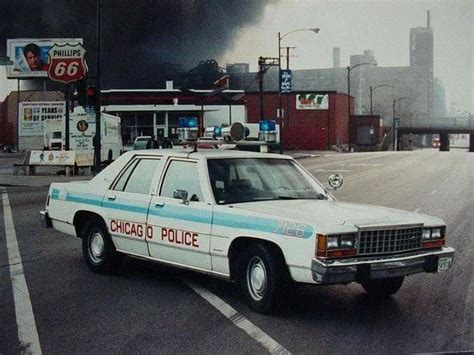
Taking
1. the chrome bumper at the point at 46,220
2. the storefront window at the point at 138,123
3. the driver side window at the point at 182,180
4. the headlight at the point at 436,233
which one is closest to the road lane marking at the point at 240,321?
the driver side window at the point at 182,180

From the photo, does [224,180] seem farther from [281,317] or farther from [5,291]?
[5,291]

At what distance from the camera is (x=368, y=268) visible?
5.55 meters

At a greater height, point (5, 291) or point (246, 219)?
point (246, 219)

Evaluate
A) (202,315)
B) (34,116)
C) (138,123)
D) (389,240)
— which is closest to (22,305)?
(202,315)

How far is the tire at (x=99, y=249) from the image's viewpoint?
25.3 feet

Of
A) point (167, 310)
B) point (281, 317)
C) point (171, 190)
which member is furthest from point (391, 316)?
point (171, 190)

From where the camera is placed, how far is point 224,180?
6.71 meters

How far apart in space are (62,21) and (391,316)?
99758 mm

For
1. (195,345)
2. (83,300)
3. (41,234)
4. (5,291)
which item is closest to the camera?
(195,345)

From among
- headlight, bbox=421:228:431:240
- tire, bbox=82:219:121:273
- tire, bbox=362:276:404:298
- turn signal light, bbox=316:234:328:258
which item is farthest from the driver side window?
headlight, bbox=421:228:431:240

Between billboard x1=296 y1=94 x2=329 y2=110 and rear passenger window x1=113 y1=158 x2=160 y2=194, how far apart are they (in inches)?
2728

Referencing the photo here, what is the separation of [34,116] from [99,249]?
67.4 metres

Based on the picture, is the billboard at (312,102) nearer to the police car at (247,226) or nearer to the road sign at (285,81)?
the road sign at (285,81)

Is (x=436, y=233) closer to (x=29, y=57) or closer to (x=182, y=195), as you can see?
(x=182, y=195)
